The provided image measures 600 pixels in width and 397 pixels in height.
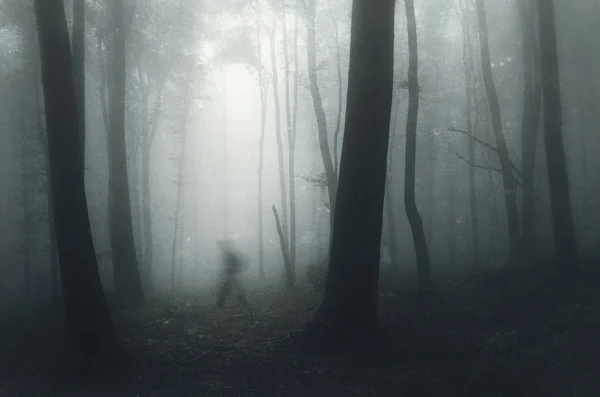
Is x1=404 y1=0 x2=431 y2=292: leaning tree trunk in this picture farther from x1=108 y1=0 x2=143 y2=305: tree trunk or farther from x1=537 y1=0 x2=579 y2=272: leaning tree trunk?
x1=108 y1=0 x2=143 y2=305: tree trunk

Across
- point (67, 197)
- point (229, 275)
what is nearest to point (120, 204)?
point (229, 275)

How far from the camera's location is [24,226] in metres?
25.3

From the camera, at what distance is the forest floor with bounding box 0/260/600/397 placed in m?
5.98

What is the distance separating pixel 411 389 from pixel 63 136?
6646 millimetres

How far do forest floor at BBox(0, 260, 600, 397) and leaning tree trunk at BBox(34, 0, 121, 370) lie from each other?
2.72ft

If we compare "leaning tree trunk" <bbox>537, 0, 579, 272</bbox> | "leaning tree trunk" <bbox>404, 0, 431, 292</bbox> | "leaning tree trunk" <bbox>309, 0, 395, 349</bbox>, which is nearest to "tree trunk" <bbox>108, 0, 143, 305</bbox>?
"leaning tree trunk" <bbox>404, 0, 431, 292</bbox>

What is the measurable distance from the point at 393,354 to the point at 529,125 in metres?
11.1

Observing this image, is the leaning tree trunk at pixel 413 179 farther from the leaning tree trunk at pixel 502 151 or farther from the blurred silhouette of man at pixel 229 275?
the blurred silhouette of man at pixel 229 275

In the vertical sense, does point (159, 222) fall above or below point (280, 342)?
above

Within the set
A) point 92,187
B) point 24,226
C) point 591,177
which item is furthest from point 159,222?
point 591,177

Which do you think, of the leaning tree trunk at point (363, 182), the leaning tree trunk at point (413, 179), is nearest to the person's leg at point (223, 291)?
the leaning tree trunk at point (413, 179)

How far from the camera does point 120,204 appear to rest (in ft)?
46.5

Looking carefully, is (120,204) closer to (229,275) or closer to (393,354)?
(229,275)

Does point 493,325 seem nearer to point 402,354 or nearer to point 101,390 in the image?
point 402,354
